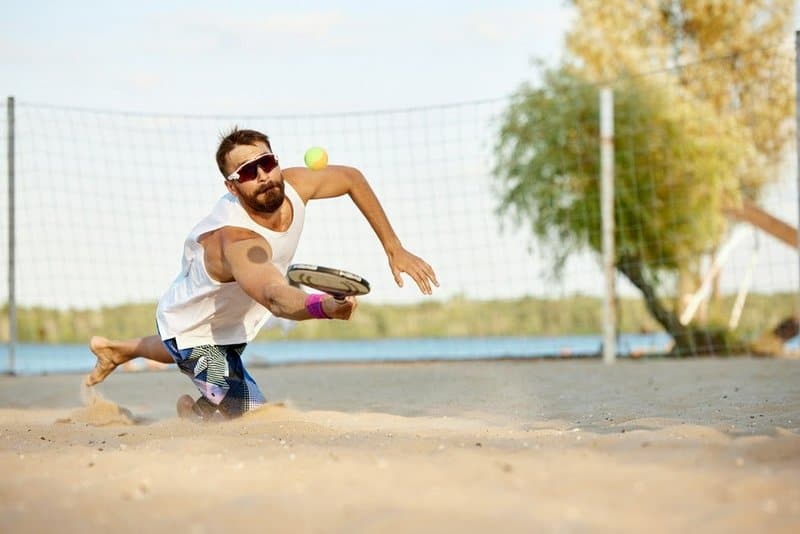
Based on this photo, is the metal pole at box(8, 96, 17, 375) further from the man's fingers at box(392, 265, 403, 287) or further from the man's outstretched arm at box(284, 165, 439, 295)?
the man's fingers at box(392, 265, 403, 287)

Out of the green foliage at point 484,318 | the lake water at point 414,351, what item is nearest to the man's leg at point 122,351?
the lake water at point 414,351

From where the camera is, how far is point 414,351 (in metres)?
18.9

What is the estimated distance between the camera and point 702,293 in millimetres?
10312

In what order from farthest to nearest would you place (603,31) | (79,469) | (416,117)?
(603,31) → (416,117) → (79,469)

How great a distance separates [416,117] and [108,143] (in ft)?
9.29

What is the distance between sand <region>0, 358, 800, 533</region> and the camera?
1.99m

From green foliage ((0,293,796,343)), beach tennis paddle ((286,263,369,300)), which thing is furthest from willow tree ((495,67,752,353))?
beach tennis paddle ((286,263,369,300))

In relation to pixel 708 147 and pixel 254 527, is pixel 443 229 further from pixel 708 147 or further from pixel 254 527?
pixel 254 527

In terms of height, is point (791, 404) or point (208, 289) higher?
point (208, 289)

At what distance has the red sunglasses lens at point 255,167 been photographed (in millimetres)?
3779

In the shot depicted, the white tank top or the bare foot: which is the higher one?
the white tank top

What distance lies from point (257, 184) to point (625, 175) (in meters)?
7.34

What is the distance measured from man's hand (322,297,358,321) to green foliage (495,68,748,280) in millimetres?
7534

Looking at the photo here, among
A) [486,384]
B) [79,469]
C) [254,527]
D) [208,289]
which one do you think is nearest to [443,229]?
[486,384]
